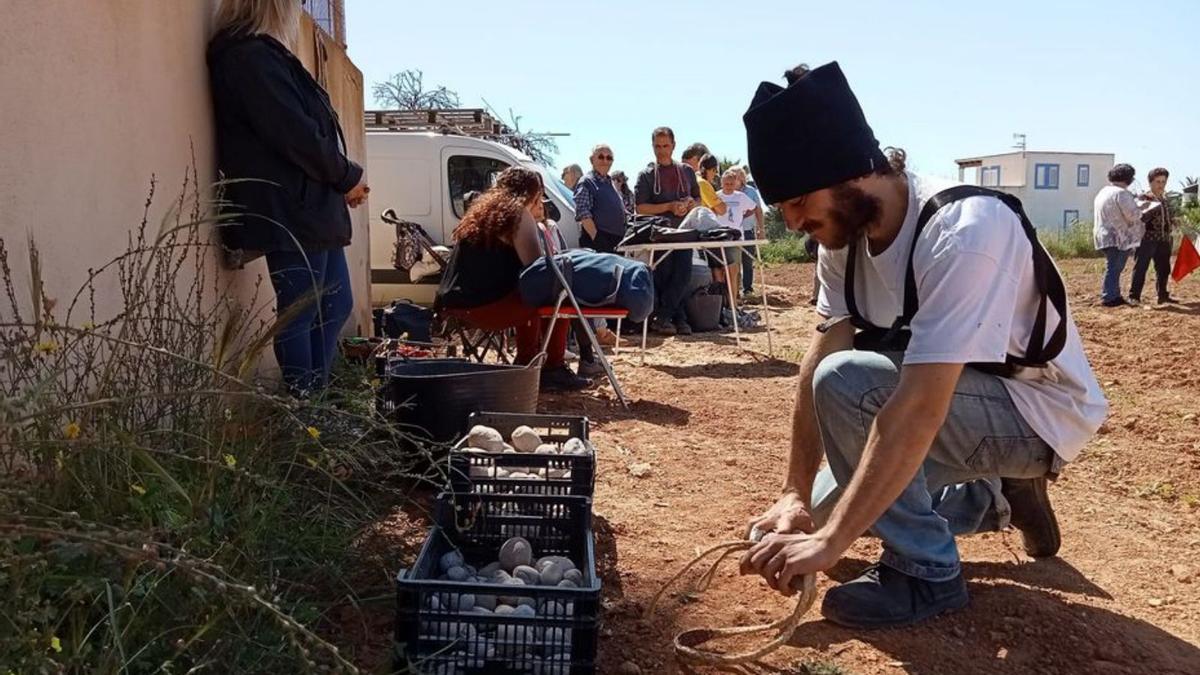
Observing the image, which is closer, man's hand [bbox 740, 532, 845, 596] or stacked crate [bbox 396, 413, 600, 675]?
stacked crate [bbox 396, 413, 600, 675]

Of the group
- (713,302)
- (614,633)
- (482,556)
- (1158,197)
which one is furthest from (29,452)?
(1158,197)

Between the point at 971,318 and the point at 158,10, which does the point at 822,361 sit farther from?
the point at 158,10

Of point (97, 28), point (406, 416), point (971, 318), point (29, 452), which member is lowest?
point (406, 416)

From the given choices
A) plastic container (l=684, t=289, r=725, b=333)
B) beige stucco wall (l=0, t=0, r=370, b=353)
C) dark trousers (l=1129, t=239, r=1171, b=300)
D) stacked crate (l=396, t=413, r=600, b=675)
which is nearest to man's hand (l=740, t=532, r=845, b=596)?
stacked crate (l=396, t=413, r=600, b=675)

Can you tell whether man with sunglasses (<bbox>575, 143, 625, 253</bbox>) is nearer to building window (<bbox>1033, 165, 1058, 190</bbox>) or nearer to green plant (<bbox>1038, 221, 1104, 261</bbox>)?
green plant (<bbox>1038, 221, 1104, 261</bbox>)

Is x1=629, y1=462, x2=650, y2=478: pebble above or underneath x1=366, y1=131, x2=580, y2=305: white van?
underneath

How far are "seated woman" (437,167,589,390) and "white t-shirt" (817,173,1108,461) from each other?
10.6 ft

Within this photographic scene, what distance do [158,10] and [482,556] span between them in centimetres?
226

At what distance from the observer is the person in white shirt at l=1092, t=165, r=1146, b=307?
40.8 feet

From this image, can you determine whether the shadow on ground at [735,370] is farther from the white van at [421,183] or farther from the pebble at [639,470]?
the white van at [421,183]

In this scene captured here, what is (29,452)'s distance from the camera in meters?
1.94

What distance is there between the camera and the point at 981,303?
242 centimetres

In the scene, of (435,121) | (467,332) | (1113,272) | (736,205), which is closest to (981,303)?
(467,332)

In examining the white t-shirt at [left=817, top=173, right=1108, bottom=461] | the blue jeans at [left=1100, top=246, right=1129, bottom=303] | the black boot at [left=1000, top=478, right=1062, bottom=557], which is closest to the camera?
the white t-shirt at [left=817, top=173, right=1108, bottom=461]
